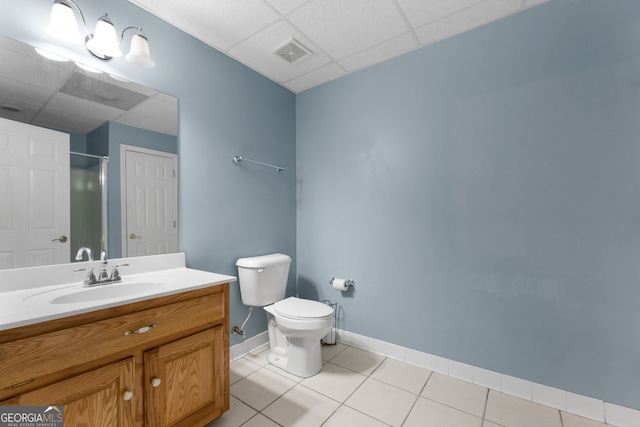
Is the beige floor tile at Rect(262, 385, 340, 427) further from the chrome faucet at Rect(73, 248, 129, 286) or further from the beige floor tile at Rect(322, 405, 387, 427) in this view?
the chrome faucet at Rect(73, 248, 129, 286)

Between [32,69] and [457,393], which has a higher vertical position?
[32,69]

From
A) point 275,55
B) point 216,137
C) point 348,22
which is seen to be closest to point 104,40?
point 216,137

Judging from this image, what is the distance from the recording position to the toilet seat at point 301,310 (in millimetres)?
1814

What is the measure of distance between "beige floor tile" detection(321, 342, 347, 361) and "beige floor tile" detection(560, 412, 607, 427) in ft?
4.64

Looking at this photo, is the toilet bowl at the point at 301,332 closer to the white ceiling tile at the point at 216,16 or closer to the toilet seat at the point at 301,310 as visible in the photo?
the toilet seat at the point at 301,310

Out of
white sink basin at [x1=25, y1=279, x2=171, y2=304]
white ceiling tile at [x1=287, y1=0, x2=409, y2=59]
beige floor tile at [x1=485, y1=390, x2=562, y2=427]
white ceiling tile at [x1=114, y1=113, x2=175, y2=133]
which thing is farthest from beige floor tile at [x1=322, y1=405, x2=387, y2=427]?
white ceiling tile at [x1=287, y1=0, x2=409, y2=59]

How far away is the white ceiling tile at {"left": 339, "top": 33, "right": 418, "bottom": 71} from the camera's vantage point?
196 centimetres

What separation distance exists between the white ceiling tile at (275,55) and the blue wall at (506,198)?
1.22 ft

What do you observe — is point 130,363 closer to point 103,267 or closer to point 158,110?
point 103,267

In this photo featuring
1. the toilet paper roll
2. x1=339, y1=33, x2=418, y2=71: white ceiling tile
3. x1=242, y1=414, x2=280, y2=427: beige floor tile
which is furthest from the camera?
the toilet paper roll

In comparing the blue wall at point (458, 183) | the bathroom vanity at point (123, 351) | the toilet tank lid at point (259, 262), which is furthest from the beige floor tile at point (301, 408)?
the toilet tank lid at point (259, 262)

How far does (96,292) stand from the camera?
130cm

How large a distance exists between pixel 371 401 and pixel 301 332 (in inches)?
23.1

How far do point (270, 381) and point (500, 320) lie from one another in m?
1.59
